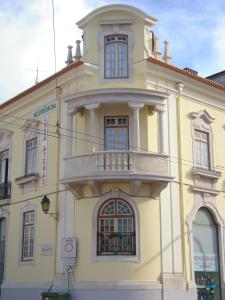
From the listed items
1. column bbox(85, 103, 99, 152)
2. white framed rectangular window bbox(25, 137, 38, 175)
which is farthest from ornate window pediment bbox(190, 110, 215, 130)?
white framed rectangular window bbox(25, 137, 38, 175)

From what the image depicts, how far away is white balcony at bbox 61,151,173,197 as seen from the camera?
1730cm

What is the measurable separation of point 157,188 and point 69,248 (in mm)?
3787

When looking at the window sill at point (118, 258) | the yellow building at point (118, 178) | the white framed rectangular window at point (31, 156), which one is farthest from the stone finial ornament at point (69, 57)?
the window sill at point (118, 258)

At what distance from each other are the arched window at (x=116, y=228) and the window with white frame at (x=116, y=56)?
4909mm

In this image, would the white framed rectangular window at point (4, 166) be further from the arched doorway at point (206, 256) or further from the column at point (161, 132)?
the arched doorway at point (206, 256)

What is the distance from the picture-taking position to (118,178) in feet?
56.6

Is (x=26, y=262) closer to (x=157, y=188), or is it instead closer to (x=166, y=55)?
(x=157, y=188)

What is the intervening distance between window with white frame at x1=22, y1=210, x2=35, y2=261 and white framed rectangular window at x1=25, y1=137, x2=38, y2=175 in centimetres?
183

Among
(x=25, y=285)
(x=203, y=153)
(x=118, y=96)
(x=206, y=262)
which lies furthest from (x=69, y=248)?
(x=203, y=153)

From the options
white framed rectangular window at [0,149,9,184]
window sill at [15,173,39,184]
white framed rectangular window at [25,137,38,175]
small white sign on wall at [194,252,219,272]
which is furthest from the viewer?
white framed rectangular window at [0,149,9,184]

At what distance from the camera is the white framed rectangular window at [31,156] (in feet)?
71.5

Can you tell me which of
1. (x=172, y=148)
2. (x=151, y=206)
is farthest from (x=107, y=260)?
(x=172, y=148)

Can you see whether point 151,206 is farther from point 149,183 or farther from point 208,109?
point 208,109

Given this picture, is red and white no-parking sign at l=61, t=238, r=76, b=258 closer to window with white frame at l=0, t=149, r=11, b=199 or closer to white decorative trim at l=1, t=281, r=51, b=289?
white decorative trim at l=1, t=281, r=51, b=289
